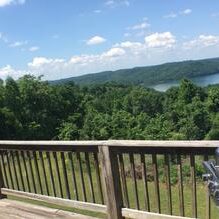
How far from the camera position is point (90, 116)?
58.2 meters

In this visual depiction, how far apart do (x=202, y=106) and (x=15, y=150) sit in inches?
2605

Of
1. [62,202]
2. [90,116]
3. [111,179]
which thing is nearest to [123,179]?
[111,179]

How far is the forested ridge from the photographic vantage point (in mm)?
46844

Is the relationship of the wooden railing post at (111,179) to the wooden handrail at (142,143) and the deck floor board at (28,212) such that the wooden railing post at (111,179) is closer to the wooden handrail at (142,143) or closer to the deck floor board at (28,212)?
the wooden handrail at (142,143)

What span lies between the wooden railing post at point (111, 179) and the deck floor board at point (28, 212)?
70cm

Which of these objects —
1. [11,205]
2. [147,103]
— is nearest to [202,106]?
[147,103]

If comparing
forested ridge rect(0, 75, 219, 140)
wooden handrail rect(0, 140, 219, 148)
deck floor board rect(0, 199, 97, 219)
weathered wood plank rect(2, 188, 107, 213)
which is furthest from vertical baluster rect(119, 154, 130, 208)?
forested ridge rect(0, 75, 219, 140)

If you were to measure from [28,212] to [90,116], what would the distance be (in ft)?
172

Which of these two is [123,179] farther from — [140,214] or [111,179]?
[140,214]

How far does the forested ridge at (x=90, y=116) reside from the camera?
154 ft

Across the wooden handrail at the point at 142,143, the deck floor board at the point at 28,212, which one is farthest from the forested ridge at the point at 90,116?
the wooden handrail at the point at 142,143

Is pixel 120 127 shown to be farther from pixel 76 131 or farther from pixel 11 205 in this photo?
pixel 11 205

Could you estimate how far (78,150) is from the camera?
484 centimetres

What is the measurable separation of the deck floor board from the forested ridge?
33.9 metres
